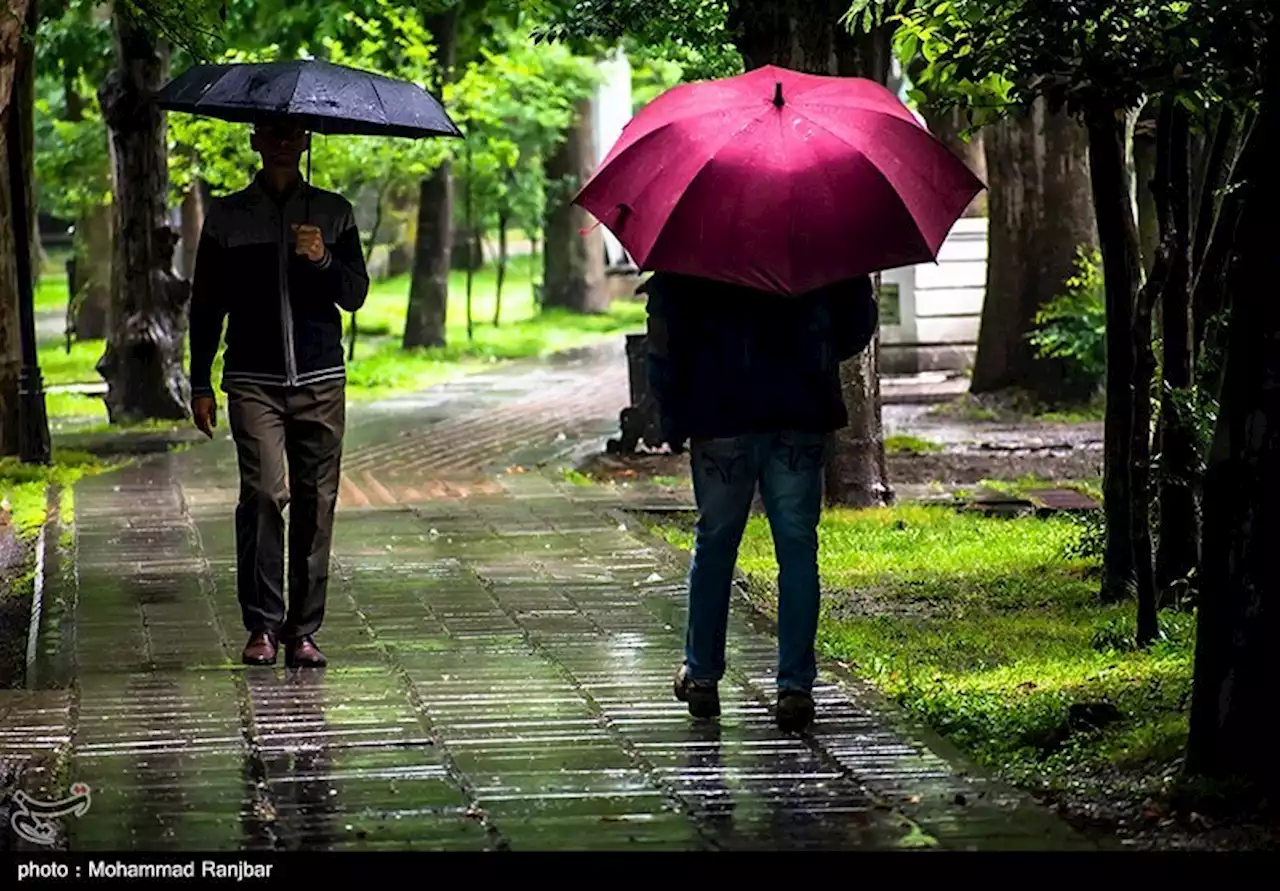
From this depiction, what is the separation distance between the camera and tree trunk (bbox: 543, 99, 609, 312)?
3459cm

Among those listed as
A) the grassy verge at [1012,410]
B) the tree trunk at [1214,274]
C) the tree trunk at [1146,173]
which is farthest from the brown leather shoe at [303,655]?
the grassy verge at [1012,410]

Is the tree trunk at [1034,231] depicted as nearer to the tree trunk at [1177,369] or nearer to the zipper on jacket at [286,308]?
the tree trunk at [1177,369]

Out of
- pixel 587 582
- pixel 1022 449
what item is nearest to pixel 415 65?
pixel 1022 449

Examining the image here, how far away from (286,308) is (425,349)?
18.6m

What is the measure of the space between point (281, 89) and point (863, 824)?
372 cm

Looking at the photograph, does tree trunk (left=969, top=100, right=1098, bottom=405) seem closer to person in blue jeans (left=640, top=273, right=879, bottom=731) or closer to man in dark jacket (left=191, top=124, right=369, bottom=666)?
man in dark jacket (left=191, top=124, right=369, bottom=666)

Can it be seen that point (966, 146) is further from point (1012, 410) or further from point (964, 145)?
point (1012, 410)

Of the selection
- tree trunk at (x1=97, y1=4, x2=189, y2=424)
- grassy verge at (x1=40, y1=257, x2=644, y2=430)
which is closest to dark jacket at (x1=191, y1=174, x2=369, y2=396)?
tree trunk at (x1=97, y1=4, x2=189, y2=424)

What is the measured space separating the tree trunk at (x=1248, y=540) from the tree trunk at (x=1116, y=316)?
221 centimetres

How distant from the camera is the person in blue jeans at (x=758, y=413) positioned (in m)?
7.26

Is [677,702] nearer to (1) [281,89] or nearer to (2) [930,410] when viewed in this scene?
(1) [281,89]

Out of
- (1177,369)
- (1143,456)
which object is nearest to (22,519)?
(1143,456)

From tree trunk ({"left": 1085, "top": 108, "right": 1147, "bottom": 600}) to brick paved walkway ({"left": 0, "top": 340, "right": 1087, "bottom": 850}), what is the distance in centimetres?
164

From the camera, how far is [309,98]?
8398 mm
